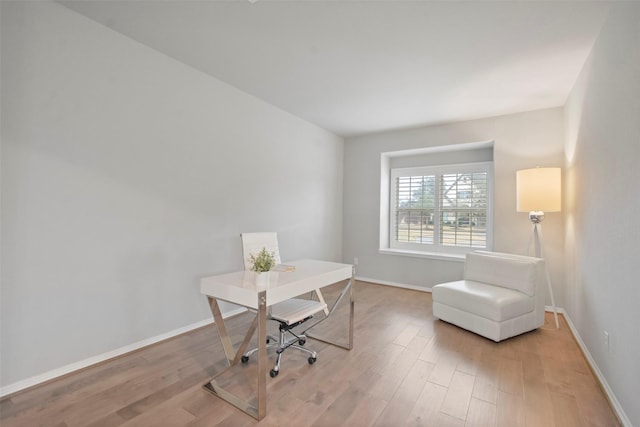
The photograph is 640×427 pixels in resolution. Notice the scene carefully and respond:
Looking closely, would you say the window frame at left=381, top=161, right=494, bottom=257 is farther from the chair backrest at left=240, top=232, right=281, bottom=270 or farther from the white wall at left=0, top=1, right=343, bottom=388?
the white wall at left=0, top=1, right=343, bottom=388

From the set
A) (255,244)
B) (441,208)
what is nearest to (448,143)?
(441,208)

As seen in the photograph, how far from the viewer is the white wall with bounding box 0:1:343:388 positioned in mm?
1953

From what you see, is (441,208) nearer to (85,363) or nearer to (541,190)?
(541,190)

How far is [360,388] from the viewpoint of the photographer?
2039 mm

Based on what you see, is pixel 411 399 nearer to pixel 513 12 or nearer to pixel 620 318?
pixel 620 318

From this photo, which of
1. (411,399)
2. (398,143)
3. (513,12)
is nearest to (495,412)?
(411,399)

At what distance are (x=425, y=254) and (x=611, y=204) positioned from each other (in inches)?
110

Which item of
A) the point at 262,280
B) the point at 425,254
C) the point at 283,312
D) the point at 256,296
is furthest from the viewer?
the point at 425,254

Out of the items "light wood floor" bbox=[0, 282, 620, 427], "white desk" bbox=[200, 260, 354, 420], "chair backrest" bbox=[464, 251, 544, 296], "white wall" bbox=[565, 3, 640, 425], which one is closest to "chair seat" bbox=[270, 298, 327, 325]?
"white desk" bbox=[200, 260, 354, 420]

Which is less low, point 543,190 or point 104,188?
point 543,190

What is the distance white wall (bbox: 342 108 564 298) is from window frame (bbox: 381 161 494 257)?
0.98 feet

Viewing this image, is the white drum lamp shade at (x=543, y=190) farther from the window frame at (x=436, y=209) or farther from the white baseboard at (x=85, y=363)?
the white baseboard at (x=85, y=363)

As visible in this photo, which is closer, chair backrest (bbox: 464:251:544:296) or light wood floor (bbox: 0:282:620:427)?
light wood floor (bbox: 0:282:620:427)

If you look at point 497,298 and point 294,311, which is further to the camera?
point 497,298
